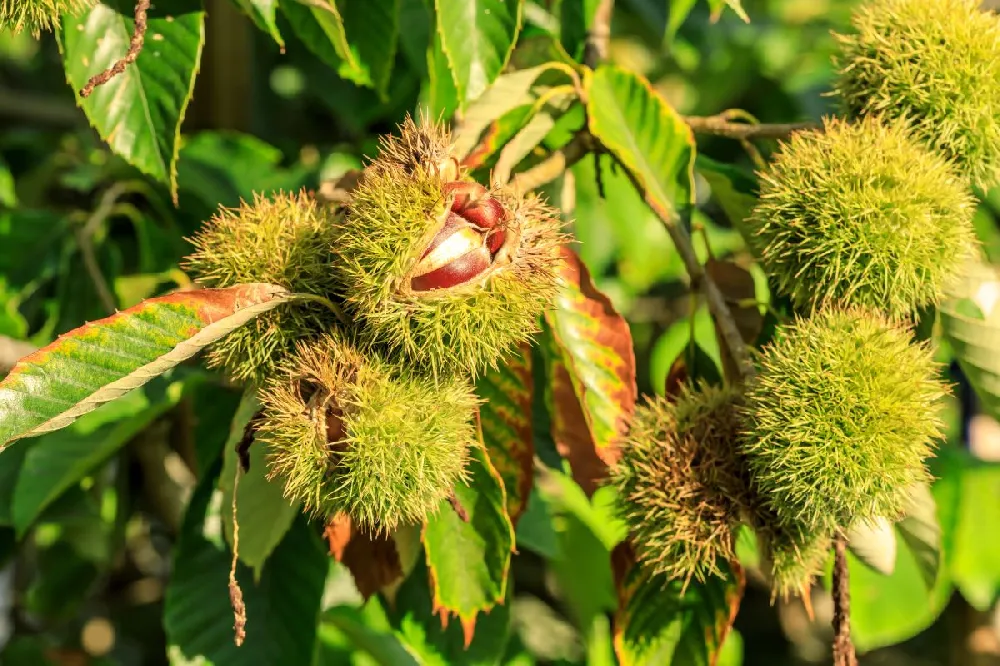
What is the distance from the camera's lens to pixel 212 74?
8.61 feet

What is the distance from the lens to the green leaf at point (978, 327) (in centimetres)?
140

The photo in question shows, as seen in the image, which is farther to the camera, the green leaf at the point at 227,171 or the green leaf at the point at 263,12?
the green leaf at the point at 227,171

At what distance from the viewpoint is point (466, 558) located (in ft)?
4.43

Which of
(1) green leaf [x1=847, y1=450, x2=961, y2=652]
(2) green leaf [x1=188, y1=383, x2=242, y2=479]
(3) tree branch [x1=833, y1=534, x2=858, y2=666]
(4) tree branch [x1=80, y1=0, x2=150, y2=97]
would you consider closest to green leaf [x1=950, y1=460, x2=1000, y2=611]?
(1) green leaf [x1=847, y1=450, x2=961, y2=652]

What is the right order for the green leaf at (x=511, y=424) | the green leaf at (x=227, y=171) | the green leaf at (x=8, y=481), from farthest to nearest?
the green leaf at (x=227, y=171), the green leaf at (x=8, y=481), the green leaf at (x=511, y=424)

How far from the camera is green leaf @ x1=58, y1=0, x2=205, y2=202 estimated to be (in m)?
1.40

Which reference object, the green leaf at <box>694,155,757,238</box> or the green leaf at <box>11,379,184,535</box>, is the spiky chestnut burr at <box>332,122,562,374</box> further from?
the green leaf at <box>11,379,184,535</box>

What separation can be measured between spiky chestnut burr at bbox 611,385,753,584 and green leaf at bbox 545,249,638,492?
0.03 meters

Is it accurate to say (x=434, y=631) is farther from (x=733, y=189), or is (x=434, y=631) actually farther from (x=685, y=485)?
(x=733, y=189)

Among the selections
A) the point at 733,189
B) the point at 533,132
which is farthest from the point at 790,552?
the point at 533,132

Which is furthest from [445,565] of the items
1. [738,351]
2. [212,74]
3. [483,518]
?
[212,74]

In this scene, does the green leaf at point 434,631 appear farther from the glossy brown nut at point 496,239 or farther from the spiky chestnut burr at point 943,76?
the spiky chestnut burr at point 943,76

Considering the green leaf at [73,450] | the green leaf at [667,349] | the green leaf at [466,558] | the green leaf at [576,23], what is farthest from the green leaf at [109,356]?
the green leaf at [667,349]

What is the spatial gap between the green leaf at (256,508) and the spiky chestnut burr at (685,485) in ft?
1.59
